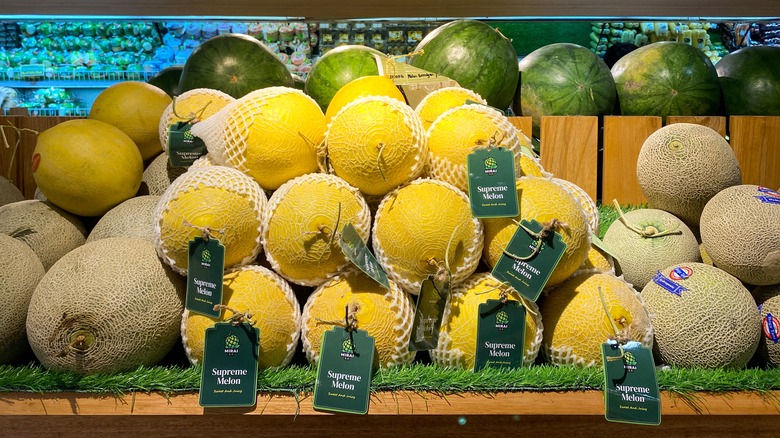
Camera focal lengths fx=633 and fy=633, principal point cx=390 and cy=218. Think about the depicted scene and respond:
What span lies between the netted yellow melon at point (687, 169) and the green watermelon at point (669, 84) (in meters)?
0.53

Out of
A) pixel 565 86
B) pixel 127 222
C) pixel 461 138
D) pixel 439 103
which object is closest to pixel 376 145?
pixel 461 138

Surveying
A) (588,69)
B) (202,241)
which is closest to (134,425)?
(202,241)

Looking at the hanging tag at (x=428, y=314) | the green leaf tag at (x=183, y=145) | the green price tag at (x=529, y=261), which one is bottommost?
the hanging tag at (x=428, y=314)

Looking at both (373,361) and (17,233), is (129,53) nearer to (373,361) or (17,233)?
(17,233)

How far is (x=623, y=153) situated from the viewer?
221cm

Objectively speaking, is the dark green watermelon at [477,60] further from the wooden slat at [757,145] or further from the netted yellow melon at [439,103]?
the wooden slat at [757,145]

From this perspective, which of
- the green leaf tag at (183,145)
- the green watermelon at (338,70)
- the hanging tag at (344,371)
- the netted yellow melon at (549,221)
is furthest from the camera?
the green watermelon at (338,70)

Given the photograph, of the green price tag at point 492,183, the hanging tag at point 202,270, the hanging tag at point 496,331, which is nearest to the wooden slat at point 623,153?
the green price tag at point 492,183

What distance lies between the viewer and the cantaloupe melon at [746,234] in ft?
5.26

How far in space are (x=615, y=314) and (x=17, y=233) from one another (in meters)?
1.45

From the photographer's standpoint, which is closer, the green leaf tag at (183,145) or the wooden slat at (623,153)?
the green leaf tag at (183,145)

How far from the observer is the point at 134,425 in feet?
4.19

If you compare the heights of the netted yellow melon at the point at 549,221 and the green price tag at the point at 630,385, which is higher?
the netted yellow melon at the point at 549,221

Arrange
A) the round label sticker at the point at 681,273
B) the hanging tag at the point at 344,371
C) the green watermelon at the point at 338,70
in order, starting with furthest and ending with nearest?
1. the green watermelon at the point at 338,70
2. the round label sticker at the point at 681,273
3. the hanging tag at the point at 344,371
